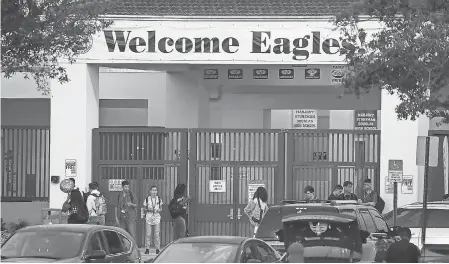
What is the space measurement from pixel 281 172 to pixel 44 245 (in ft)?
38.7

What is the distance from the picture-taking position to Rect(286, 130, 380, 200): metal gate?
2731cm

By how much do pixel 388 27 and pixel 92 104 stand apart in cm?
869

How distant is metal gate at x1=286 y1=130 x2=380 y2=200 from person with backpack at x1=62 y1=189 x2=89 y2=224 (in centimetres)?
598

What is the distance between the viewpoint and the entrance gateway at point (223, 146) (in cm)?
2702

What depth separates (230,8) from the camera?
27.4 m

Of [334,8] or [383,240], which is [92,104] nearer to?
[334,8]

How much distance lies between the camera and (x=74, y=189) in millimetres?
24062

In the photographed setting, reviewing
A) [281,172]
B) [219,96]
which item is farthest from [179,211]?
[219,96]

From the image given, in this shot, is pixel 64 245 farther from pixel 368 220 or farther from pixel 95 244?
pixel 368 220

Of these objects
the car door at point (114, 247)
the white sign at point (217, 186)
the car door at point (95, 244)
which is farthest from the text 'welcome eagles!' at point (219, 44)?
the car door at point (95, 244)

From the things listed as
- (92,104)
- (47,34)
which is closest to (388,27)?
(47,34)

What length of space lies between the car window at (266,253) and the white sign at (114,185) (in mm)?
11852

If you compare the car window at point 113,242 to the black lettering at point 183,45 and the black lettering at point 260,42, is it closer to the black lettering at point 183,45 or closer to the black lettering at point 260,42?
the black lettering at point 183,45

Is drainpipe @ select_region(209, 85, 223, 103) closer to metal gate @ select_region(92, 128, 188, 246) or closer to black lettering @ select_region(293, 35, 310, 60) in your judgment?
metal gate @ select_region(92, 128, 188, 246)
